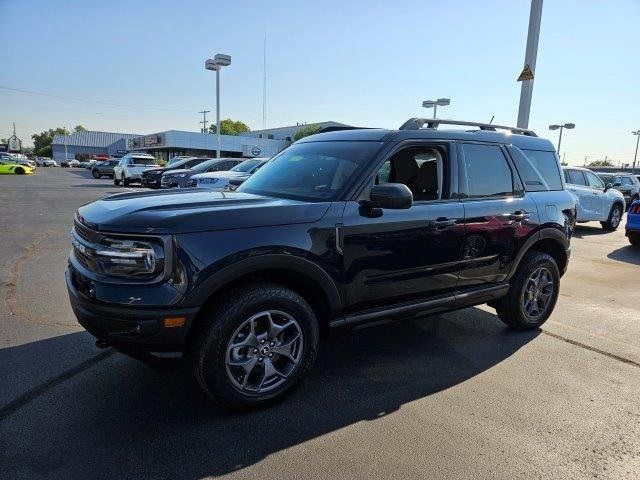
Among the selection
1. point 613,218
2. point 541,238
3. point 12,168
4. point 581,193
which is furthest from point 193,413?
point 12,168

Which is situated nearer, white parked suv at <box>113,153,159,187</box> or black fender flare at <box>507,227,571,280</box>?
black fender flare at <box>507,227,571,280</box>

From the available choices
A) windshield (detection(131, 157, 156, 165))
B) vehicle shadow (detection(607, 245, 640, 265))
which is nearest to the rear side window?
vehicle shadow (detection(607, 245, 640, 265))

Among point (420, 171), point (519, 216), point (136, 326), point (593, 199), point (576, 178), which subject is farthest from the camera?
point (576, 178)

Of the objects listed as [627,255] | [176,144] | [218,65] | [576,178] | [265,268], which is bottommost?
[627,255]

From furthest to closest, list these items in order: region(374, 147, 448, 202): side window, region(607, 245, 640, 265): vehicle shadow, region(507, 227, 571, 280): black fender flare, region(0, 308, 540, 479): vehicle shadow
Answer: region(607, 245, 640, 265): vehicle shadow
region(507, 227, 571, 280): black fender flare
region(374, 147, 448, 202): side window
region(0, 308, 540, 479): vehicle shadow

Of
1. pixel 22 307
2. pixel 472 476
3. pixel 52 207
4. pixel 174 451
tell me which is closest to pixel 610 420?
pixel 472 476

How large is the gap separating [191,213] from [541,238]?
348 centimetres

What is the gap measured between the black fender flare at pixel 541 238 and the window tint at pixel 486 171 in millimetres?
523

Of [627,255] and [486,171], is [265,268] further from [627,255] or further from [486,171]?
[627,255]

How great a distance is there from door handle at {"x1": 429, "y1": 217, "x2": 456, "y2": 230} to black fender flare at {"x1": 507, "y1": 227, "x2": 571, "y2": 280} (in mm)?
1054

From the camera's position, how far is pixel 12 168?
3722 centimetres

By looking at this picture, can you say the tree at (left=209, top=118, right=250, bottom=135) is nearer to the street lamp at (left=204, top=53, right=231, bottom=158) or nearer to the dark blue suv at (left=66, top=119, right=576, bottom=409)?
the street lamp at (left=204, top=53, right=231, bottom=158)

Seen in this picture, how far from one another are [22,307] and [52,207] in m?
10.8

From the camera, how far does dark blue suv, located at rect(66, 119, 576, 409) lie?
274 cm
